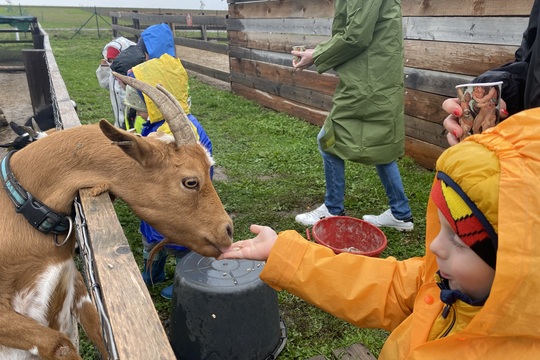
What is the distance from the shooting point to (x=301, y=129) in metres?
8.32

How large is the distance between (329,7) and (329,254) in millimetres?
6640

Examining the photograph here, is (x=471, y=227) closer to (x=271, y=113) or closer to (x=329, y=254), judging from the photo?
(x=329, y=254)

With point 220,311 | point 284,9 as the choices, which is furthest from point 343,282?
point 284,9

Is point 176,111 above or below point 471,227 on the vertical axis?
above

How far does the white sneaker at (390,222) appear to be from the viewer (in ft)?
15.2

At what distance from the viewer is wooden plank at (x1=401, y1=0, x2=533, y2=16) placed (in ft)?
15.4

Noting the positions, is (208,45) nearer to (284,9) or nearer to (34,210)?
(284,9)

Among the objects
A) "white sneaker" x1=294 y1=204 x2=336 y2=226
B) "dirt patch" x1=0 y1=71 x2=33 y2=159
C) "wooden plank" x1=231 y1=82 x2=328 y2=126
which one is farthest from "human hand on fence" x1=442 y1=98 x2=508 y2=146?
"dirt patch" x1=0 y1=71 x2=33 y2=159

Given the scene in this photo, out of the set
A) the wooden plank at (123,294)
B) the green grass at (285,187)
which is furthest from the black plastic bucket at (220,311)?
the wooden plank at (123,294)

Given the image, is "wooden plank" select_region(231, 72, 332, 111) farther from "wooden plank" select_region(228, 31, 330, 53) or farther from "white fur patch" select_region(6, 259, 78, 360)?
"white fur patch" select_region(6, 259, 78, 360)

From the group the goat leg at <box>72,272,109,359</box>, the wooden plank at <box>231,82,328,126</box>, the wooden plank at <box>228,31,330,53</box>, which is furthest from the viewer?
the wooden plank at <box>231,82,328,126</box>

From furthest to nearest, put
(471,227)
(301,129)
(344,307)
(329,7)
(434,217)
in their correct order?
(301,129)
(329,7)
(344,307)
(434,217)
(471,227)

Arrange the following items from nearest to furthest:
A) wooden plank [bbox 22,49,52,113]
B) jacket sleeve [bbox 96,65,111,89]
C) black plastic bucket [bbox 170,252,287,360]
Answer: black plastic bucket [bbox 170,252,287,360] < wooden plank [bbox 22,49,52,113] < jacket sleeve [bbox 96,65,111,89]

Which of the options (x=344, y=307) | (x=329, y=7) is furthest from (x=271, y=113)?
(x=344, y=307)
